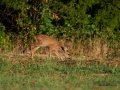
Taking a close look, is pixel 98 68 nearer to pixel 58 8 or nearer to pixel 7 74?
pixel 7 74

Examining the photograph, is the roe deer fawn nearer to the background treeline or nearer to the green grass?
the background treeline

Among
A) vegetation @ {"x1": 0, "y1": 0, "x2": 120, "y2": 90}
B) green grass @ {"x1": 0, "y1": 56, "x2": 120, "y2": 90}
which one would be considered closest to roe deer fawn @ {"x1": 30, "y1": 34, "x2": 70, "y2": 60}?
vegetation @ {"x1": 0, "y1": 0, "x2": 120, "y2": 90}

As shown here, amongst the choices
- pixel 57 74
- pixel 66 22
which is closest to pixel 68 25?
pixel 66 22

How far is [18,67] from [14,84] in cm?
317

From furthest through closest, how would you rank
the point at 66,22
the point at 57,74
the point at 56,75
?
the point at 66,22, the point at 57,74, the point at 56,75

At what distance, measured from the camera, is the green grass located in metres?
10.4

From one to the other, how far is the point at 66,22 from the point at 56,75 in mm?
8453

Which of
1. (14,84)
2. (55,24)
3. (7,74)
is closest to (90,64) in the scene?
(7,74)

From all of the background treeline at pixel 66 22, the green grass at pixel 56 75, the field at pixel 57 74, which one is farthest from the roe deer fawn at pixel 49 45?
the green grass at pixel 56 75

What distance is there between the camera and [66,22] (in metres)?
20.5

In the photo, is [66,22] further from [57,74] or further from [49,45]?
[57,74]

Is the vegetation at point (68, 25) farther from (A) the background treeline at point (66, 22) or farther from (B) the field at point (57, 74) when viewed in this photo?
(B) the field at point (57, 74)

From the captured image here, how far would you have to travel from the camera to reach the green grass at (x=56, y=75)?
10391mm

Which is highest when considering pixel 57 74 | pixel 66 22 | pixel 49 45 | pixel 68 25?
pixel 66 22
